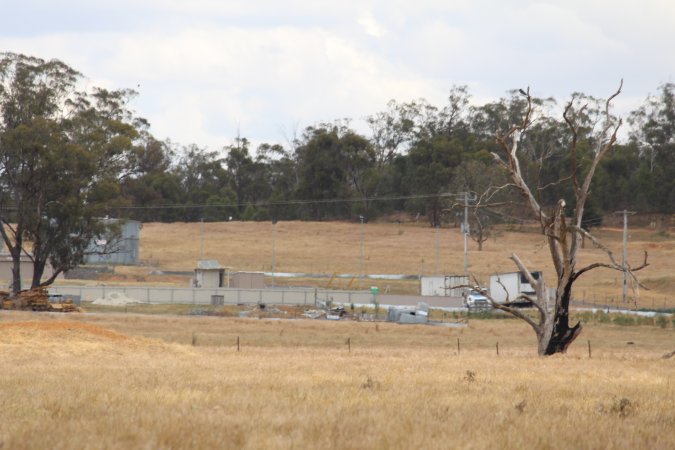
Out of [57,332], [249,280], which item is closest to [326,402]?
[57,332]

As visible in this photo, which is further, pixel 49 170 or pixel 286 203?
pixel 286 203

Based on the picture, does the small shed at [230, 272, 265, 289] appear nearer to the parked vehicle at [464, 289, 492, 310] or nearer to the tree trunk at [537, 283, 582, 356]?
the parked vehicle at [464, 289, 492, 310]

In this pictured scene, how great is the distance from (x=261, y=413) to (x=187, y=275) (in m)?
79.5

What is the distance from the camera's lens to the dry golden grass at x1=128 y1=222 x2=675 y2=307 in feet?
280

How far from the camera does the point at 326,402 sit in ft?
43.0

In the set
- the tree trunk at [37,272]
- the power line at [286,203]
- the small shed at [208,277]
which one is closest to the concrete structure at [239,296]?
→ the tree trunk at [37,272]

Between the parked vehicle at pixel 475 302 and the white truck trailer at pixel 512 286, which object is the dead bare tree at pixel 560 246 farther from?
the white truck trailer at pixel 512 286

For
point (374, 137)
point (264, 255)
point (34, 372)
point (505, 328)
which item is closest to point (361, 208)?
point (374, 137)

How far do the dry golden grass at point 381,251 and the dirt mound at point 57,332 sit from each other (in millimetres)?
48141

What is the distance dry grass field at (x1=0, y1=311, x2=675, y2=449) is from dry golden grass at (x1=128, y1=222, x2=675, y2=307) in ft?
178

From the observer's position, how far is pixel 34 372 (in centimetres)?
1850

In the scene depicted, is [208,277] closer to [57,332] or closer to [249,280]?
[249,280]

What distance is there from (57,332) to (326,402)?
741 inches

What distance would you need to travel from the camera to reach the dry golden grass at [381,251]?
85.4m
